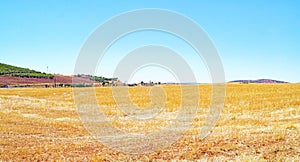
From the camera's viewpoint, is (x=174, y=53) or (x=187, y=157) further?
(x=174, y=53)

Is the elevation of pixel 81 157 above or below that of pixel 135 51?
below

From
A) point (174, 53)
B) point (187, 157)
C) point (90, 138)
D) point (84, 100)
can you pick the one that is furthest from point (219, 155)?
point (84, 100)

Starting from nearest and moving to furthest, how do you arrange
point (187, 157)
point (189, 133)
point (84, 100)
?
point (187, 157), point (189, 133), point (84, 100)

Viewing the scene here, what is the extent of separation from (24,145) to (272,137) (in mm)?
13563

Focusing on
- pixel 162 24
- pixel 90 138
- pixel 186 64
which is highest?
pixel 162 24

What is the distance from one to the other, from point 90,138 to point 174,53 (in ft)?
25.1

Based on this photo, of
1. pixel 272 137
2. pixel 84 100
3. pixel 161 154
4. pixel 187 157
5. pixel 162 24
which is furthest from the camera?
pixel 84 100

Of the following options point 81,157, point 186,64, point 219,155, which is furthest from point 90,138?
point 219,155

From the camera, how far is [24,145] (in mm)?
18656

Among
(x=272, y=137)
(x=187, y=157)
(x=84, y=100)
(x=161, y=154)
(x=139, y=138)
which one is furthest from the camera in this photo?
(x=84, y=100)

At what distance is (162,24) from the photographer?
773 inches

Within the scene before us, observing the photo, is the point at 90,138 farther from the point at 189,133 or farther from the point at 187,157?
the point at 187,157

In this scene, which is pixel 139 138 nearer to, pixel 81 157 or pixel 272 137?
pixel 81 157

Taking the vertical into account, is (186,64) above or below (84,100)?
above
